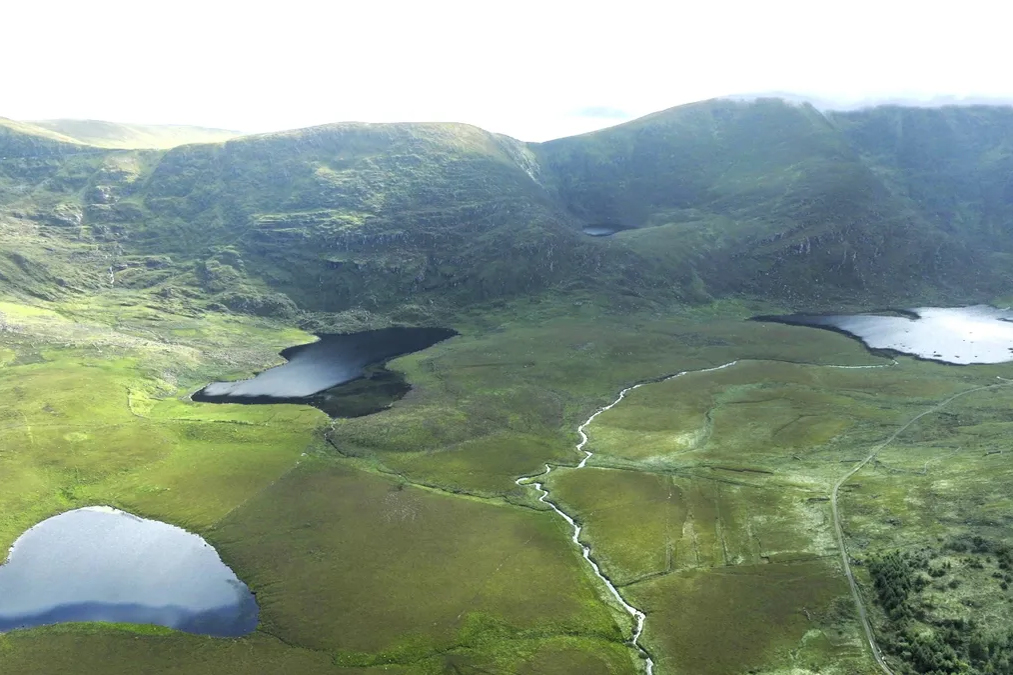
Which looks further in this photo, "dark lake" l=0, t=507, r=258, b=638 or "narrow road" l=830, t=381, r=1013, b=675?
"dark lake" l=0, t=507, r=258, b=638

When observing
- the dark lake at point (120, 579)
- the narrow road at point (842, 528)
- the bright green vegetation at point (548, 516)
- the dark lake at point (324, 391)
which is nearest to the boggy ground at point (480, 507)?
the bright green vegetation at point (548, 516)

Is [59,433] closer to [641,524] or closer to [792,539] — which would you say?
[641,524]

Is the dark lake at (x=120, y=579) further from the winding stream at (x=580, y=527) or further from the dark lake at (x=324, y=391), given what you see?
the dark lake at (x=324, y=391)

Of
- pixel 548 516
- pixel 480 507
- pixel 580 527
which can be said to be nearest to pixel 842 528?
pixel 580 527

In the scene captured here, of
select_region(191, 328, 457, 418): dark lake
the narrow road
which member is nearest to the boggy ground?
the narrow road

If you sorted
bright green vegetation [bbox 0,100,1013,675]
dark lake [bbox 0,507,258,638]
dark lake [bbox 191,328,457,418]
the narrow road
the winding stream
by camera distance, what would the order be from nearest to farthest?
the narrow road
bright green vegetation [bbox 0,100,1013,675]
the winding stream
dark lake [bbox 0,507,258,638]
dark lake [bbox 191,328,457,418]

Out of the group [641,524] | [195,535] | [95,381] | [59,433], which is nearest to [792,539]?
[641,524]

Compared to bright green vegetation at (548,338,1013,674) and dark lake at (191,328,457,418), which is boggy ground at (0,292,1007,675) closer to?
bright green vegetation at (548,338,1013,674)

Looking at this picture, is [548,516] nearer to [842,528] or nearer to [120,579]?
[842,528]
